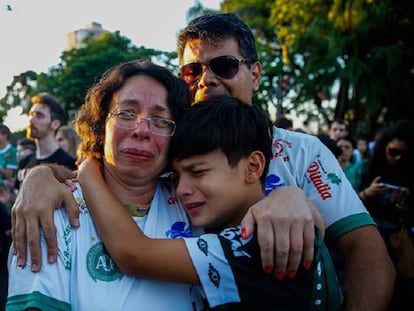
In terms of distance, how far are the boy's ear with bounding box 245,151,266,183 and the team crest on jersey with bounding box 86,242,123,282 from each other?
599mm

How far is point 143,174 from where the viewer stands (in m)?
2.19

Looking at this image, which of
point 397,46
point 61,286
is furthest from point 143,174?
point 397,46

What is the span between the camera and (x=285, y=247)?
1.74m

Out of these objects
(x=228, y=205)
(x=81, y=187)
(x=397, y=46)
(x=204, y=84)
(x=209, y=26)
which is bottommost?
(x=228, y=205)

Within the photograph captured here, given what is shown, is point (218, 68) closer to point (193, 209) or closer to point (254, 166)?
point (254, 166)

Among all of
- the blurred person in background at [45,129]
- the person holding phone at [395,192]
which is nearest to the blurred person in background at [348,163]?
the person holding phone at [395,192]

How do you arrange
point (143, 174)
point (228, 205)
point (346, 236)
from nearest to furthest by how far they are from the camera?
point (228, 205) → point (143, 174) → point (346, 236)

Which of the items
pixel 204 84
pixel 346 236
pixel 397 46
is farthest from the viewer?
pixel 397 46

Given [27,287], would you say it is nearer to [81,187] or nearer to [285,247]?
[81,187]

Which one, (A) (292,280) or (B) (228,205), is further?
(B) (228,205)

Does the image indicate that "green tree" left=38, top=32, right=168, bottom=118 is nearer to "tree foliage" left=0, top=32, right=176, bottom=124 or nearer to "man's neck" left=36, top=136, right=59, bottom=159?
"tree foliage" left=0, top=32, right=176, bottom=124

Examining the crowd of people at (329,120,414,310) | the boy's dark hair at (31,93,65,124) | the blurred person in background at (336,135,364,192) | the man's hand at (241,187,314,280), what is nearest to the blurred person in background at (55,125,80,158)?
the boy's dark hair at (31,93,65,124)

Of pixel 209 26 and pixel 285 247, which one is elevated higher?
pixel 209 26

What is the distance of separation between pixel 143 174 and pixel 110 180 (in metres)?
0.16
